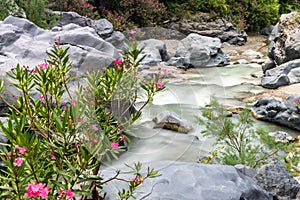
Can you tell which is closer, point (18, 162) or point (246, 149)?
point (18, 162)

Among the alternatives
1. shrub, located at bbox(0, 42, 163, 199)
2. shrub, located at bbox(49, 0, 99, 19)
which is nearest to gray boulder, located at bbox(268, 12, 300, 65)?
shrub, located at bbox(49, 0, 99, 19)

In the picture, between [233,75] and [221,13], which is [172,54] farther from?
[221,13]

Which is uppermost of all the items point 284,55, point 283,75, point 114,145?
point 114,145

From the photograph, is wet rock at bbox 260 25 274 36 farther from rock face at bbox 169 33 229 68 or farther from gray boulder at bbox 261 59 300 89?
gray boulder at bbox 261 59 300 89


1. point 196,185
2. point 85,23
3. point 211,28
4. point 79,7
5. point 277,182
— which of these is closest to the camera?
point 196,185

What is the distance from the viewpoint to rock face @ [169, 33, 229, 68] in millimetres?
9945

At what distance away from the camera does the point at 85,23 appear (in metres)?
11.0

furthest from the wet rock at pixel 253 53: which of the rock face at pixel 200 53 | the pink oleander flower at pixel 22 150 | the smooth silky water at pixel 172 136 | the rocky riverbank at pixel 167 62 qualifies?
the pink oleander flower at pixel 22 150

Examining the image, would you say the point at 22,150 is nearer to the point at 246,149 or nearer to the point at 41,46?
the point at 246,149

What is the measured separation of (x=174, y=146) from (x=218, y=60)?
6.54 meters

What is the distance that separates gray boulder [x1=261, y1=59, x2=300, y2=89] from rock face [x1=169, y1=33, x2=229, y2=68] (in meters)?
1.93

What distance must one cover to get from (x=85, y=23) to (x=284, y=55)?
585 centimetres

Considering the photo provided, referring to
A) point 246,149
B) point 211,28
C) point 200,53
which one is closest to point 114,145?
point 246,149

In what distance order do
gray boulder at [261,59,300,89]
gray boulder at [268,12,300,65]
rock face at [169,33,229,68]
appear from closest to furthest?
gray boulder at [261,59,300,89]
gray boulder at [268,12,300,65]
rock face at [169,33,229,68]
